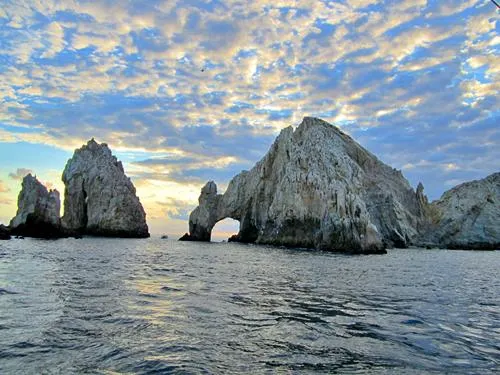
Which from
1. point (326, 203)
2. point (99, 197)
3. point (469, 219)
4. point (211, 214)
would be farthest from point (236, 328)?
point (469, 219)

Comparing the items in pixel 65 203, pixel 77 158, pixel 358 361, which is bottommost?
pixel 358 361

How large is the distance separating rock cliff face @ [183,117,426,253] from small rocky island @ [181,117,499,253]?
0.49 feet

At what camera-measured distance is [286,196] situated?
7481 cm

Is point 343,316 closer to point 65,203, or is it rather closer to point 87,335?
point 87,335

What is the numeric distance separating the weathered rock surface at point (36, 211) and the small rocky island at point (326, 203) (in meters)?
34.3

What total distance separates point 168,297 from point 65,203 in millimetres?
94258

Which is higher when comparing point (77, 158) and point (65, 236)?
point (77, 158)

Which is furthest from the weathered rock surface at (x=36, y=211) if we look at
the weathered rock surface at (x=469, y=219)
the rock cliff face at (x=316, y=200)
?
the weathered rock surface at (x=469, y=219)

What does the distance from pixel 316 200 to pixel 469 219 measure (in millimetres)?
54348

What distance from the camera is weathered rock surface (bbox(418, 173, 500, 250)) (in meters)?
99.0

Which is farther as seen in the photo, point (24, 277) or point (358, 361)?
point (24, 277)

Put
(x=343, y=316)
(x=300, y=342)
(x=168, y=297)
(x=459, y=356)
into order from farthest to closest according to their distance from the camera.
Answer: (x=168, y=297) → (x=343, y=316) → (x=300, y=342) → (x=459, y=356)

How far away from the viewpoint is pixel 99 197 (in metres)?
97.4

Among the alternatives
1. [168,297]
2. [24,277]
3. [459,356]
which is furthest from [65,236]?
[459,356]
